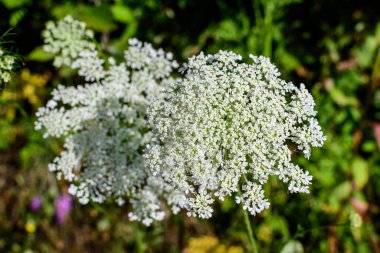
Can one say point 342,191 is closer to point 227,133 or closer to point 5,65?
point 227,133

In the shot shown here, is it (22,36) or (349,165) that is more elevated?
(22,36)

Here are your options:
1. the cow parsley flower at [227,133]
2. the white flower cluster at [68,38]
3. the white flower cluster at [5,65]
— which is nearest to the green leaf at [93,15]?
the white flower cluster at [68,38]

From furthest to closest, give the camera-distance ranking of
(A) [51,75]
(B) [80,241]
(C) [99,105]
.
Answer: (A) [51,75]
(B) [80,241]
(C) [99,105]

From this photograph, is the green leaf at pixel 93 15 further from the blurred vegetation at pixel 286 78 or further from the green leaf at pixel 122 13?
the green leaf at pixel 122 13

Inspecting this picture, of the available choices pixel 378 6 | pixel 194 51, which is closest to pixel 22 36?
pixel 194 51

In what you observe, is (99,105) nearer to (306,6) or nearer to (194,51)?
(194,51)

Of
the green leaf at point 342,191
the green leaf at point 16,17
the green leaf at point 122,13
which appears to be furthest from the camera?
the green leaf at point 342,191

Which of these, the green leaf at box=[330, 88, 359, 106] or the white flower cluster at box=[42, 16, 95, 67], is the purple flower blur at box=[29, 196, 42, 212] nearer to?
the white flower cluster at box=[42, 16, 95, 67]
